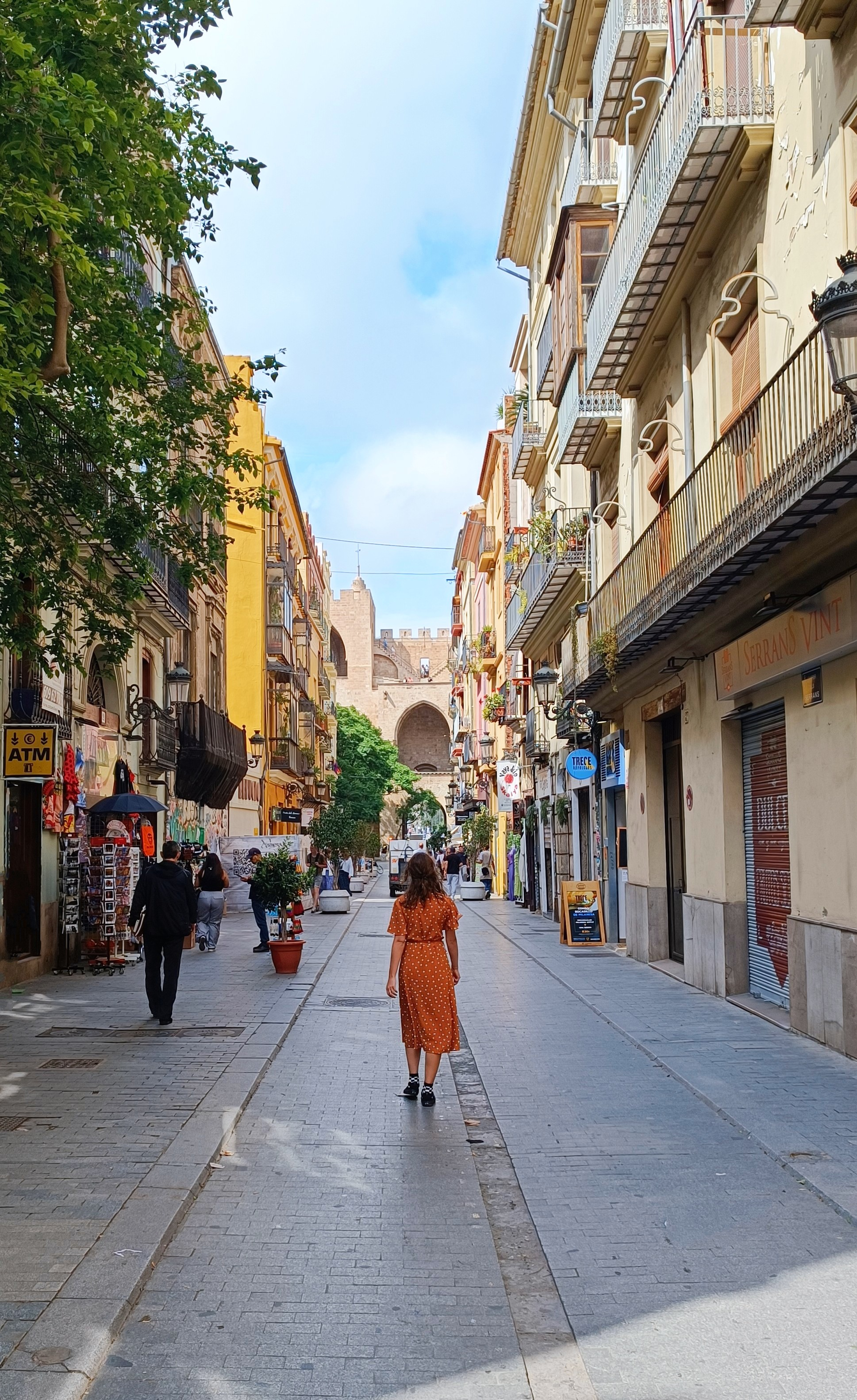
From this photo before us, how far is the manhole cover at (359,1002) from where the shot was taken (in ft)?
45.3

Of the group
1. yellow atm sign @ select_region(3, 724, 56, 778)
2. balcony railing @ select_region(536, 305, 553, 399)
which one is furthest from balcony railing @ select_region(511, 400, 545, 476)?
yellow atm sign @ select_region(3, 724, 56, 778)

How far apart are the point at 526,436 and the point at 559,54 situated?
1012cm

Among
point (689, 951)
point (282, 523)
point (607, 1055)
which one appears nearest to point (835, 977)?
point (607, 1055)

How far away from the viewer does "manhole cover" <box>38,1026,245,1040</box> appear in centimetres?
1121

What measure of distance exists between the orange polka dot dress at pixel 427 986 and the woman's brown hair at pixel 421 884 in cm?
7

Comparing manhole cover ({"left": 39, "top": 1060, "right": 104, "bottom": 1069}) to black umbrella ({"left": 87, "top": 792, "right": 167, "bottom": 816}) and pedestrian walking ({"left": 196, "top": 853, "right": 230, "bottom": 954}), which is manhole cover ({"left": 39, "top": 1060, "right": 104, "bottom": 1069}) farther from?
pedestrian walking ({"left": 196, "top": 853, "right": 230, "bottom": 954})

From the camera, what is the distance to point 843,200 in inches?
381

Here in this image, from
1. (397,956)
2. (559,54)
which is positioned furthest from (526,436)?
(397,956)

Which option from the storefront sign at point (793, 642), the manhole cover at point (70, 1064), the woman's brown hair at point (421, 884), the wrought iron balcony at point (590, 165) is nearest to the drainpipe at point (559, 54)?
the wrought iron balcony at point (590, 165)

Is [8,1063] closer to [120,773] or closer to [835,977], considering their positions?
[835,977]

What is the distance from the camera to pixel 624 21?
1490 centimetres

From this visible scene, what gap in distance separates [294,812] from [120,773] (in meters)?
25.4

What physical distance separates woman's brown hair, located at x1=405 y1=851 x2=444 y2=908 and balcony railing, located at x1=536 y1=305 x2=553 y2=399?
16.5 metres

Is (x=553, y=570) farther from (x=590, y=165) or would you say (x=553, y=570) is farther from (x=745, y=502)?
(x=745, y=502)
